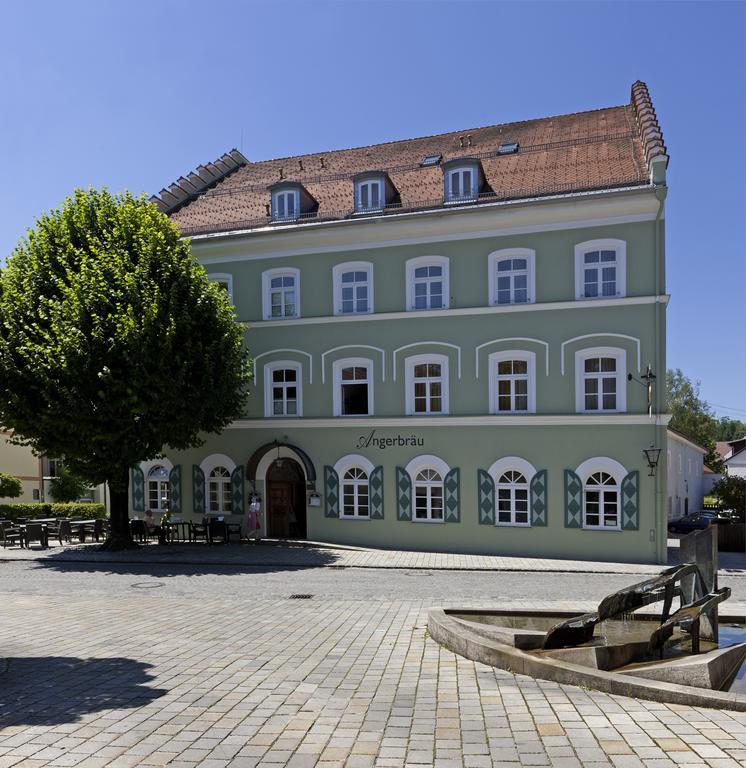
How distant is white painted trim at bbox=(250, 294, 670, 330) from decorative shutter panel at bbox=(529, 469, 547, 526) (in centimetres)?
508

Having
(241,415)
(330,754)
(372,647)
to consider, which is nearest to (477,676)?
(372,647)

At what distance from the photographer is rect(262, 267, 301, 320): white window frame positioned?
25938 millimetres

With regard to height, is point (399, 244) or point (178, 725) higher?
point (399, 244)

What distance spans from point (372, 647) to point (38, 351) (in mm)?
14782

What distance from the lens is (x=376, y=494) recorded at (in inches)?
965

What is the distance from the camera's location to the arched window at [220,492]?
26750 millimetres

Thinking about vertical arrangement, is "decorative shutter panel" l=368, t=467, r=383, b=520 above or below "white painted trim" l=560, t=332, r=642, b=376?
below

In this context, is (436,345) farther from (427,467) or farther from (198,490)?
(198,490)

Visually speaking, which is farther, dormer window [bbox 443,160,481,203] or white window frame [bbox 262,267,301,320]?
white window frame [bbox 262,267,301,320]

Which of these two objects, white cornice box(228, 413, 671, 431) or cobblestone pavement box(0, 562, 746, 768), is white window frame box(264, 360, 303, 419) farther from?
cobblestone pavement box(0, 562, 746, 768)

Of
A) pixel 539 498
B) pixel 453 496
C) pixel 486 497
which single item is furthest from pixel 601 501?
pixel 453 496

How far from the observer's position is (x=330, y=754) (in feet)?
20.0

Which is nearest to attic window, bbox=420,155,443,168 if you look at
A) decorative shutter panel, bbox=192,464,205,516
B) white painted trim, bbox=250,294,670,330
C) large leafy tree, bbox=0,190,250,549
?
white painted trim, bbox=250,294,670,330

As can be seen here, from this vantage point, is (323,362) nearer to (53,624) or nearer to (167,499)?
(167,499)
